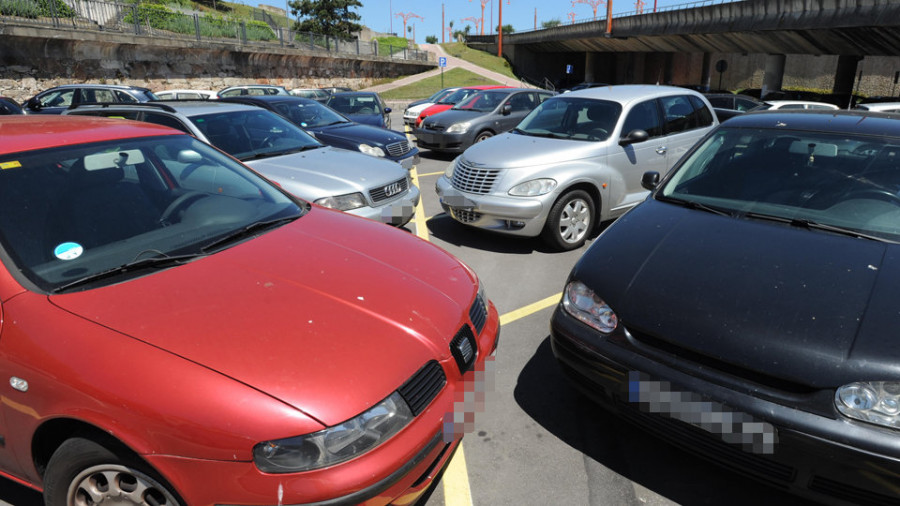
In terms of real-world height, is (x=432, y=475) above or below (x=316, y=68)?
below

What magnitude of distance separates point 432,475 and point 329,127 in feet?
24.2

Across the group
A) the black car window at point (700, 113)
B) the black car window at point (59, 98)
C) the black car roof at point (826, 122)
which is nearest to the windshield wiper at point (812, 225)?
the black car roof at point (826, 122)

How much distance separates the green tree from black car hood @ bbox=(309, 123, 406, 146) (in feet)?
162

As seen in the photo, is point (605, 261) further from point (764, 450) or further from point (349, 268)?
point (349, 268)

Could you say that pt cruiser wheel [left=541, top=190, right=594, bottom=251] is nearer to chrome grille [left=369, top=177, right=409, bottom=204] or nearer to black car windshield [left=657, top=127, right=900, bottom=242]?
chrome grille [left=369, top=177, right=409, bottom=204]

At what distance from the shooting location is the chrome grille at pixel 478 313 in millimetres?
2566

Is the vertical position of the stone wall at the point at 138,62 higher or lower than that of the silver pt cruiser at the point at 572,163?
higher

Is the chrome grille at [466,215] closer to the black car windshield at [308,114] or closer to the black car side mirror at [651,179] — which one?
the black car side mirror at [651,179]

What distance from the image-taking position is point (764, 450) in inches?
81.5

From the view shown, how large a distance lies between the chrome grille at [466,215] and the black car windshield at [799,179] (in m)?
2.46

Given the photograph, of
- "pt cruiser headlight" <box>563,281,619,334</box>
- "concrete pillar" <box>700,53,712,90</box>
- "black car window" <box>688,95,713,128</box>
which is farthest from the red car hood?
"concrete pillar" <box>700,53,712,90</box>

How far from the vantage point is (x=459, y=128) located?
11.4 meters

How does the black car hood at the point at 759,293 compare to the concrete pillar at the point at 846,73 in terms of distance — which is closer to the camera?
the black car hood at the point at 759,293

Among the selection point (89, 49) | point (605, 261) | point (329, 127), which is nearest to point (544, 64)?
point (89, 49)
